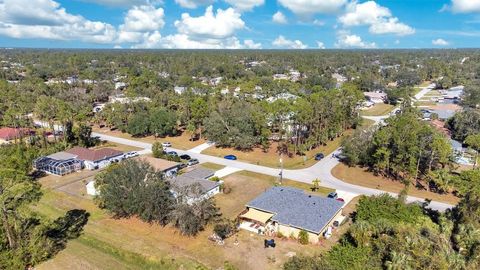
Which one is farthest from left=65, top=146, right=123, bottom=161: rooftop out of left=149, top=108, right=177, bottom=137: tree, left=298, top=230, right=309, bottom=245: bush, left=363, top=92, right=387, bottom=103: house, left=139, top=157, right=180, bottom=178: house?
left=363, top=92, right=387, bottom=103: house

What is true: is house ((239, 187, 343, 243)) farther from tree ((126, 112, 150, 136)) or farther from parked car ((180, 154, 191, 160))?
tree ((126, 112, 150, 136))

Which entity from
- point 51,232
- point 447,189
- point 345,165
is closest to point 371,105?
point 345,165

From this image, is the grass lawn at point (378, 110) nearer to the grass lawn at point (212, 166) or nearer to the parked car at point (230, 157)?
the parked car at point (230, 157)

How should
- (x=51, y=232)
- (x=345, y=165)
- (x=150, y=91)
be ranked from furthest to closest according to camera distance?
(x=150, y=91)
(x=345, y=165)
(x=51, y=232)

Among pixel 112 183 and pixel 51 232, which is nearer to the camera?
pixel 51 232

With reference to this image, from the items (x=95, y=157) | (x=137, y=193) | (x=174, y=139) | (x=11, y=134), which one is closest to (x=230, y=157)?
(x=174, y=139)

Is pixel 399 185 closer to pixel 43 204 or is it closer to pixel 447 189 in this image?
pixel 447 189
